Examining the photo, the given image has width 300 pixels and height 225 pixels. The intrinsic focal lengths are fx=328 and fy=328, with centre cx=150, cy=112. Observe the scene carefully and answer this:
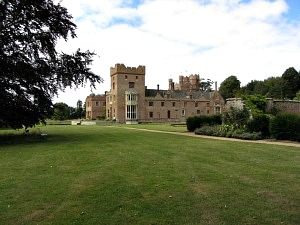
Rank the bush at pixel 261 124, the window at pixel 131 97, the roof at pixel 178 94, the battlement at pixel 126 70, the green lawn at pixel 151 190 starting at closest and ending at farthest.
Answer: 1. the green lawn at pixel 151 190
2. the bush at pixel 261 124
3. the battlement at pixel 126 70
4. the window at pixel 131 97
5. the roof at pixel 178 94

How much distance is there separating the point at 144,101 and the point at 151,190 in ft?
187

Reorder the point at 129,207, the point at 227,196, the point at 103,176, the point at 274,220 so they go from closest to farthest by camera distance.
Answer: the point at 274,220 < the point at 129,207 < the point at 227,196 < the point at 103,176

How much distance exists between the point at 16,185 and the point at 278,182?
5.70m

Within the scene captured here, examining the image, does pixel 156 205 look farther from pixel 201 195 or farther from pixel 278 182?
pixel 278 182

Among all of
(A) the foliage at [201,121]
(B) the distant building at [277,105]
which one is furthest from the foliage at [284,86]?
(B) the distant building at [277,105]

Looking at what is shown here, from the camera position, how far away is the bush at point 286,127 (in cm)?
1674

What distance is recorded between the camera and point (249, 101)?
71.5ft

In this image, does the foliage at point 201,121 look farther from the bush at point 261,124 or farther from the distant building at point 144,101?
the distant building at point 144,101

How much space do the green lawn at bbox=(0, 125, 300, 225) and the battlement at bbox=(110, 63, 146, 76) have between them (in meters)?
50.5

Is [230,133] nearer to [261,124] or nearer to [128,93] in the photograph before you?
[261,124]

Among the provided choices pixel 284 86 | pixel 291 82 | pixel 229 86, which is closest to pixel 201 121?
pixel 284 86

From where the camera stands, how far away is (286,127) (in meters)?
17.2

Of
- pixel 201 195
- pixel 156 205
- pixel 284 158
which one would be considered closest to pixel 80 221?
pixel 156 205

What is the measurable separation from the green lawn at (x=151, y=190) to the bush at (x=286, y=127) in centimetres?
621
